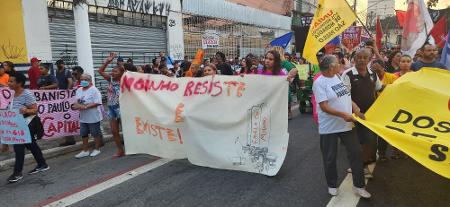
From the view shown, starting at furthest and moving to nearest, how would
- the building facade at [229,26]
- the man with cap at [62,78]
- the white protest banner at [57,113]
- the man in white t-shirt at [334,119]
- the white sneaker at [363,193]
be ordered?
the building facade at [229,26] → the man with cap at [62,78] → the white protest banner at [57,113] → the white sneaker at [363,193] → the man in white t-shirt at [334,119]

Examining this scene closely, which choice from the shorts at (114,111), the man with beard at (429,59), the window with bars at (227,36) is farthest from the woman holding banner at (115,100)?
the window with bars at (227,36)

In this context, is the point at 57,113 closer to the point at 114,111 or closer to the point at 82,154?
the point at 82,154

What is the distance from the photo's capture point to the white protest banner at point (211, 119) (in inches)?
205

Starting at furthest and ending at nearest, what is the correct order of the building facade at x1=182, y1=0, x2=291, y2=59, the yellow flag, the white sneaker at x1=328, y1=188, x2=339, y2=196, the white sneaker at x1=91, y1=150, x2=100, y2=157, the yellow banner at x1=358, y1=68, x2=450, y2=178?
1. the building facade at x1=182, y1=0, x2=291, y2=59
2. the white sneaker at x1=91, y1=150, x2=100, y2=157
3. the yellow flag
4. the white sneaker at x1=328, y1=188, x2=339, y2=196
5. the yellow banner at x1=358, y1=68, x2=450, y2=178

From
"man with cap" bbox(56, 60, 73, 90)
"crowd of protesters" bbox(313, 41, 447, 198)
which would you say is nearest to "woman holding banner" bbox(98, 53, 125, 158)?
"man with cap" bbox(56, 60, 73, 90)

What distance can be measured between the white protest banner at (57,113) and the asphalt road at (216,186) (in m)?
1.11

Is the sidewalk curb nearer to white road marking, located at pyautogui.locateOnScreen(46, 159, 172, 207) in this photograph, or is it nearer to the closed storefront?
white road marking, located at pyautogui.locateOnScreen(46, 159, 172, 207)

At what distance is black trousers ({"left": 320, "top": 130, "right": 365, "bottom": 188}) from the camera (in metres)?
4.37

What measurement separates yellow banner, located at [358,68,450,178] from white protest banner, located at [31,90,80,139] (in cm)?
559

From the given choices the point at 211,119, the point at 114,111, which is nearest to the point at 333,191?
the point at 211,119

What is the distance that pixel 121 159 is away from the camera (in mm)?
6562

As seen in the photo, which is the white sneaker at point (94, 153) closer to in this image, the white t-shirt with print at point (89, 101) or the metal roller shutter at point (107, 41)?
the white t-shirt with print at point (89, 101)

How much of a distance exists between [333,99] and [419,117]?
0.85m

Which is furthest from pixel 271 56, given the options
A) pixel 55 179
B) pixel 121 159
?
pixel 55 179
